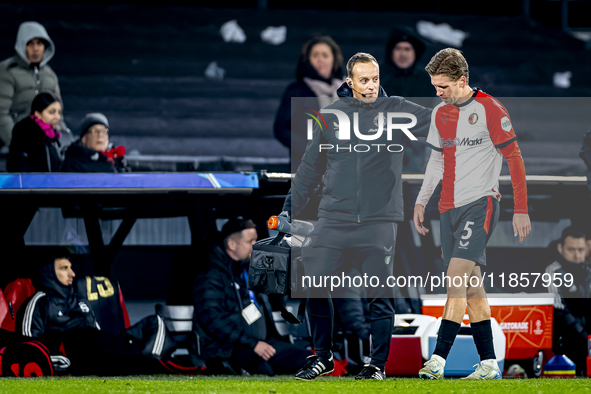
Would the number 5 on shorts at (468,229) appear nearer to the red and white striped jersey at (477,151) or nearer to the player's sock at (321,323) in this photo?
the red and white striped jersey at (477,151)

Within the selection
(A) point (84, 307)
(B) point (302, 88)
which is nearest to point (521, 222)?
(B) point (302, 88)

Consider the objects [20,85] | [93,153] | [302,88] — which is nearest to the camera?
[93,153]

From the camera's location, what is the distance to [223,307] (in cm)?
536

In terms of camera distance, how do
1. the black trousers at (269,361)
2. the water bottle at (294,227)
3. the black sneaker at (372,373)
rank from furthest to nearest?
the black trousers at (269,361), the water bottle at (294,227), the black sneaker at (372,373)

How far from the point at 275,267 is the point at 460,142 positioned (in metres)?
1.37

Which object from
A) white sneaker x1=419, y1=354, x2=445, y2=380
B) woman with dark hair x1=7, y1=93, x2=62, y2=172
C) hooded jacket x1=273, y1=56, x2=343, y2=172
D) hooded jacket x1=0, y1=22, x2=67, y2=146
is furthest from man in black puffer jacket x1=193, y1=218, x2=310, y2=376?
hooded jacket x1=0, y1=22, x2=67, y2=146

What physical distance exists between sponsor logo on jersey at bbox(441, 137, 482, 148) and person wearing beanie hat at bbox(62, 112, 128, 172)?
100 inches

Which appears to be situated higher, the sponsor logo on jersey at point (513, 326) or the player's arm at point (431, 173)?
the player's arm at point (431, 173)

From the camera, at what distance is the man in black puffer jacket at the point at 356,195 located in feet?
15.6

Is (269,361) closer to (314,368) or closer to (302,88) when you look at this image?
(314,368)

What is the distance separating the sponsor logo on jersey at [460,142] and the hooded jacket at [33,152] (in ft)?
9.76

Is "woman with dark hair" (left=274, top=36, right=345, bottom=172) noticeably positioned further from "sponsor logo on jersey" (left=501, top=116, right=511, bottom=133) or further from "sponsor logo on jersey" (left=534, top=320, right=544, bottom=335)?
"sponsor logo on jersey" (left=534, top=320, right=544, bottom=335)

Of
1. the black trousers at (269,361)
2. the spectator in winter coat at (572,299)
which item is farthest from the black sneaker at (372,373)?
the spectator in winter coat at (572,299)

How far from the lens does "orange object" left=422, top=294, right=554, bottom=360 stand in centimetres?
517
